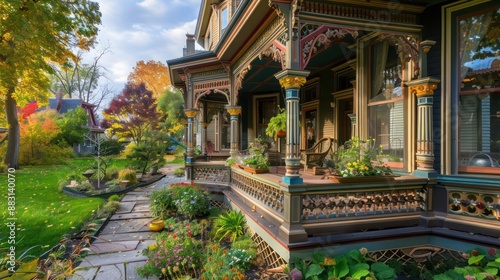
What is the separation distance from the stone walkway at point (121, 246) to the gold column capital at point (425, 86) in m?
4.67

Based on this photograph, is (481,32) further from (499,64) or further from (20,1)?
(20,1)

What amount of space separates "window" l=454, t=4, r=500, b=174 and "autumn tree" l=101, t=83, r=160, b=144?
22.1m

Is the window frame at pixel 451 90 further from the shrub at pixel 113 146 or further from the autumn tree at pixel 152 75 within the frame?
the autumn tree at pixel 152 75

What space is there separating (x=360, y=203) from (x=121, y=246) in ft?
13.6

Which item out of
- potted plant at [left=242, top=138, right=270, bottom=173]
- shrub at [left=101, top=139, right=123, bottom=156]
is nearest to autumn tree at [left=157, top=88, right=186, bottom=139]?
shrub at [left=101, top=139, right=123, bottom=156]

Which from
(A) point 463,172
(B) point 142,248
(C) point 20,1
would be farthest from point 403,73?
(C) point 20,1

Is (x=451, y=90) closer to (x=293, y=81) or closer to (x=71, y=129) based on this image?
(x=293, y=81)

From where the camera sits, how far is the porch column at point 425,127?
3.70 meters

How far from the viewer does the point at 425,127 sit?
12.3 feet

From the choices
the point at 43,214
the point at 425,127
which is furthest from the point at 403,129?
the point at 43,214

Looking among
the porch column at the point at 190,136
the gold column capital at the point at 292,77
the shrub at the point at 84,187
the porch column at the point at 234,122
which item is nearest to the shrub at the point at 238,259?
the gold column capital at the point at 292,77

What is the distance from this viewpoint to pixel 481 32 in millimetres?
3580

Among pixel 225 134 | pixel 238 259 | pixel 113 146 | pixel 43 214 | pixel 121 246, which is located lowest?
pixel 121 246

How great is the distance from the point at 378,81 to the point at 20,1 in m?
8.56
